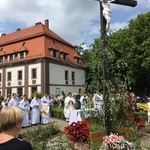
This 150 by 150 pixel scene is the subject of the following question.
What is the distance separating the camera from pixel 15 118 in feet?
8.27

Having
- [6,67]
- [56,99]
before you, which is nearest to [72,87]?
[6,67]

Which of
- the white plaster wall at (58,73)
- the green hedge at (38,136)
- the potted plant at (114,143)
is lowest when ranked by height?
the green hedge at (38,136)

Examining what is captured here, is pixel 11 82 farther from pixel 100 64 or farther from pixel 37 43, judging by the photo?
pixel 100 64

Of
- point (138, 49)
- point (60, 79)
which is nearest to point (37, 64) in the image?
point (60, 79)

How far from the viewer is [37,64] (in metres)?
36.3

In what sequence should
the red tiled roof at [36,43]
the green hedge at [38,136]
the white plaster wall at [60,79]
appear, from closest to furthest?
the green hedge at [38,136] → the white plaster wall at [60,79] → the red tiled roof at [36,43]

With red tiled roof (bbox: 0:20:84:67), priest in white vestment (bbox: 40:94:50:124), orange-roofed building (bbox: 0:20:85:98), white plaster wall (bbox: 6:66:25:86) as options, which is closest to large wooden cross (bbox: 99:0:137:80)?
priest in white vestment (bbox: 40:94:50:124)

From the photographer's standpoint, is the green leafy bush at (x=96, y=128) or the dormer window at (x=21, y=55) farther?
the dormer window at (x=21, y=55)

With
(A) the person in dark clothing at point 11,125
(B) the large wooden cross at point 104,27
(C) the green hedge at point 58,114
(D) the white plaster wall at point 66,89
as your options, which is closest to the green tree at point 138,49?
(D) the white plaster wall at point 66,89

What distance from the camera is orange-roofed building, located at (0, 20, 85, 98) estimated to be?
36.1 meters

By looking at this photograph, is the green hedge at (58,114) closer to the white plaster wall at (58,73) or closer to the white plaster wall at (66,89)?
the white plaster wall at (58,73)

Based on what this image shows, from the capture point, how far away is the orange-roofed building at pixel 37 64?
3606 centimetres

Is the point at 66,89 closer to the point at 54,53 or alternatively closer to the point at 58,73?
the point at 58,73

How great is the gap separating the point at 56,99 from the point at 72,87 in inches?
582
